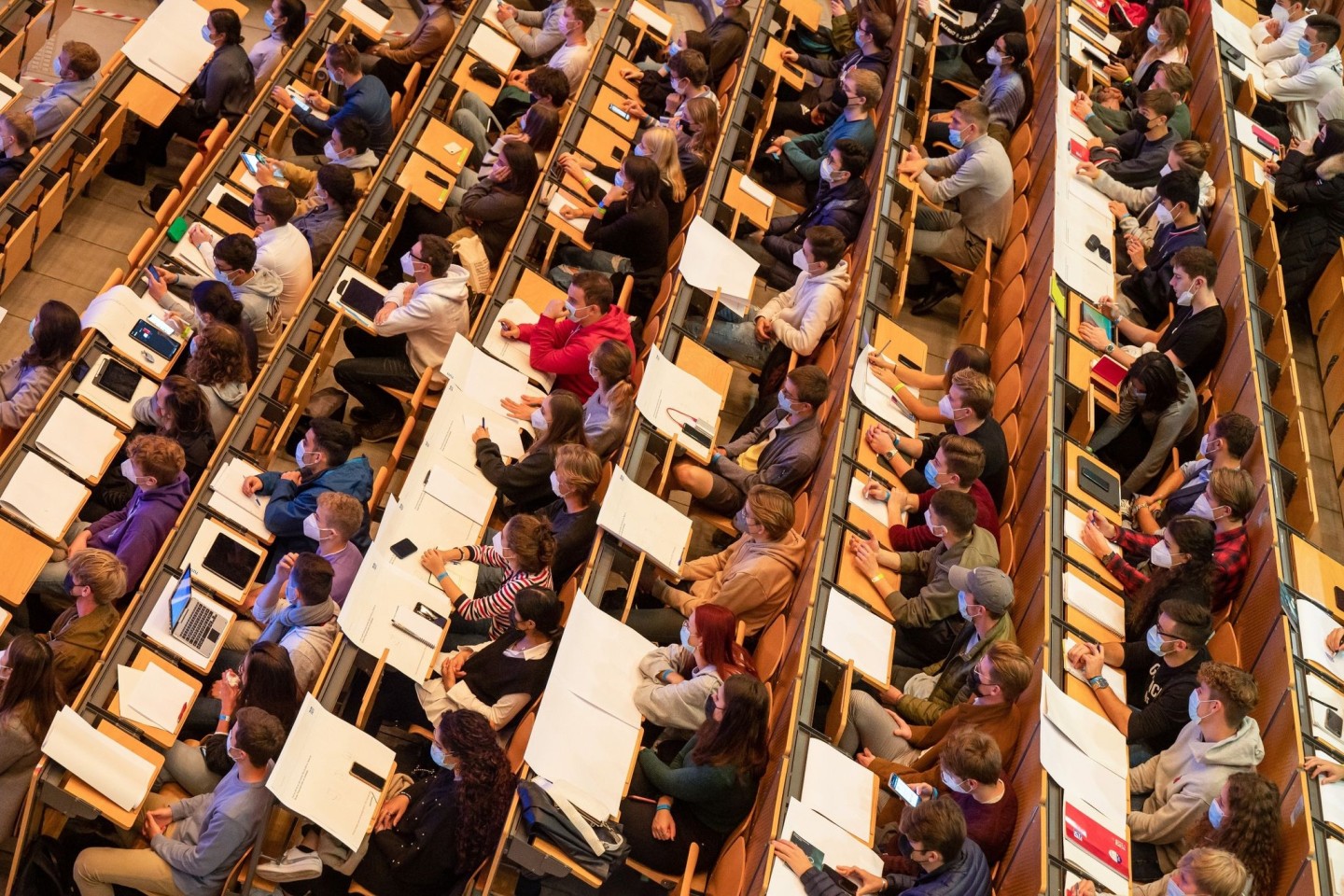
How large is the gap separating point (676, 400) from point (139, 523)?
2247 millimetres

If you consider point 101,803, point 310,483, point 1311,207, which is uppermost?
point 1311,207

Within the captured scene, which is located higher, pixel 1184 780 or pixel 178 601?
pixel 1184 780

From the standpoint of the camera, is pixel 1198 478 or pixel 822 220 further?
pixel 822 220

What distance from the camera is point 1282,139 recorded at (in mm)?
8797

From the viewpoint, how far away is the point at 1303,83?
898 cm

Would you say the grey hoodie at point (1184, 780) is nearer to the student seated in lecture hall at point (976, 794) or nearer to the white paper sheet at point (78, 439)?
the student seated in lecture hall at point (976, 794)

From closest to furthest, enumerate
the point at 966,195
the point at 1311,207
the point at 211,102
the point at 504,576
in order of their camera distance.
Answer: the point at 504,576, the point at 211,102, the point at 966,195, the point at 1311,207

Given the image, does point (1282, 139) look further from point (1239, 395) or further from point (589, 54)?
point (589, 54)

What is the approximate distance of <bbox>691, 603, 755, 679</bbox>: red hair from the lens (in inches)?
191

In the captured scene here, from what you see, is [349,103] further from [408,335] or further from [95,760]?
[95,760]

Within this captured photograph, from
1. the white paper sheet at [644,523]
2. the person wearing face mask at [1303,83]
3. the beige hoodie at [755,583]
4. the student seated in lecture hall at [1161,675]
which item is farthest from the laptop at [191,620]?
the person wearing face mask at [1303,83]

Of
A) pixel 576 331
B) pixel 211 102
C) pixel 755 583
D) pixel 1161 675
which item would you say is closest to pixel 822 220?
pixel 576 331

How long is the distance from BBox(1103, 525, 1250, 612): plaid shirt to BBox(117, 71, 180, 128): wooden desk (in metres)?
5.28

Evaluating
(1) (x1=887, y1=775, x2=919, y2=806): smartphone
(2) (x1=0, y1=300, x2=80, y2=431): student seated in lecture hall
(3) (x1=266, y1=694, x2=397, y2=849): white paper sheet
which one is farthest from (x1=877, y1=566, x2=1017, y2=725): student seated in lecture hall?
(2) (x1=0, y1=300, x2=80, y2=431): student seated in lecture hall
